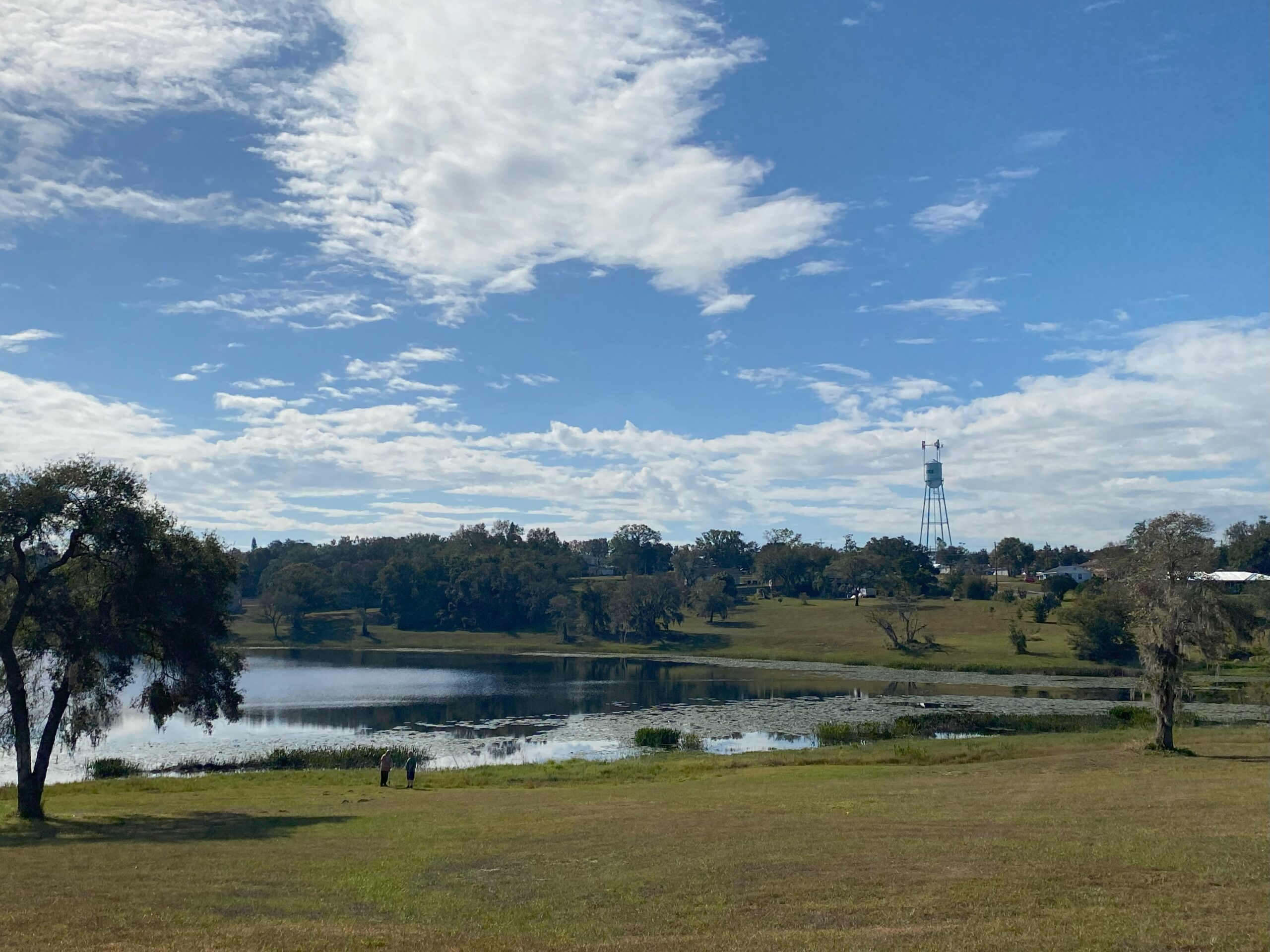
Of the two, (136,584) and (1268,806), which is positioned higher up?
(136,584)

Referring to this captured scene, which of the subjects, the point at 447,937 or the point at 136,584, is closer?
the point at 447,937

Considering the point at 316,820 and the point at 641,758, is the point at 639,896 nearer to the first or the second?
the point at 316,820

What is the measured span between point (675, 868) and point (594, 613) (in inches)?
5548

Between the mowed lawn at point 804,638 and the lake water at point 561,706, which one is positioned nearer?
the lake water at point 561,706

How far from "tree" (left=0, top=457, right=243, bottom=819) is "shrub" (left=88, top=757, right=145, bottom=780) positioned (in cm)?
1266

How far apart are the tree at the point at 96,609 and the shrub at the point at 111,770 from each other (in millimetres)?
12657

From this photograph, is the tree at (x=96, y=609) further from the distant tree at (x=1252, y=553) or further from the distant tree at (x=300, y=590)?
the distant tree at (x=1252, y=553)

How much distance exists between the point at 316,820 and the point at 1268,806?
2586 cm

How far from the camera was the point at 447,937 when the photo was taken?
1445 cm

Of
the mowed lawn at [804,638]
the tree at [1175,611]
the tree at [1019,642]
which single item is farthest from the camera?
the mowed lawn at [804,638]

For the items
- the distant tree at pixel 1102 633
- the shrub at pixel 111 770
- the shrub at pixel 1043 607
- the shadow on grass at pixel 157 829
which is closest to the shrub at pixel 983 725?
the shadow on grass at pixel 157 829

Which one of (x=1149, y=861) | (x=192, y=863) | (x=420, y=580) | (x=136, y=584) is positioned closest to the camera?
(x=1149, y=861)

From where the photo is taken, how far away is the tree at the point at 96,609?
3039 centimetres

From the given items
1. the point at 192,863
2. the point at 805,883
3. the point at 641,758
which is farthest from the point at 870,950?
the point at 641,758
